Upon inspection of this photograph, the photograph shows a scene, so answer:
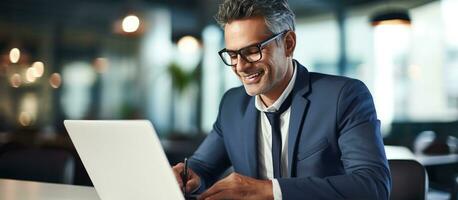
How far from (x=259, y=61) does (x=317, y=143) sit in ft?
1.09

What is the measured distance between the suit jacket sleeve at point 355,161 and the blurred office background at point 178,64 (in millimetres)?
3911

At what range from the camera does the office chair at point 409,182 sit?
187 centimetres

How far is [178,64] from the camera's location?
719 centimetres

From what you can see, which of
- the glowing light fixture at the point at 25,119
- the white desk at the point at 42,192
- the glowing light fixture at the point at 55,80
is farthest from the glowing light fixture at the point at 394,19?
the glowing light fixture at the point at 25,119

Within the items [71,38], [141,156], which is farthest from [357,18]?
[141,156]

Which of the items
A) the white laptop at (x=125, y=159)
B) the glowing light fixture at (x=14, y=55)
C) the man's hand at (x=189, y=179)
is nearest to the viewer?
the white laptop at (x=125, y=159)

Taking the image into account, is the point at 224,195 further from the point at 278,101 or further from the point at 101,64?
the point at 101,64

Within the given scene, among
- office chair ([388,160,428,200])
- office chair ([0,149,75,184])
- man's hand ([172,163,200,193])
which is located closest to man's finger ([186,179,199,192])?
man's hand ([172,163,200,193])

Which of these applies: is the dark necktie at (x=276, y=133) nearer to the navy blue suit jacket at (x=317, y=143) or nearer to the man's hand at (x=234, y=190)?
A: the navy blue suit jacket at (x=317, y=143)

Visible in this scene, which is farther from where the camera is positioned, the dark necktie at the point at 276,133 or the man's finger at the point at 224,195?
the dark necktie at the point at 276,133

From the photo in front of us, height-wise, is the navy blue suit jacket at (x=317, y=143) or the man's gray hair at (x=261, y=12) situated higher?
the man's gray hair at (x=261, y=12)

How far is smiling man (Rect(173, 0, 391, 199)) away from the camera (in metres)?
1.51

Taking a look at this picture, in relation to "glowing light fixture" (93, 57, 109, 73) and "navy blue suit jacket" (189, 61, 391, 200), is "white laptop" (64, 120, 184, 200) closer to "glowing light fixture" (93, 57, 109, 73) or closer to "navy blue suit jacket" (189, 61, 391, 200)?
"navy blue suit jacket" (189, 61, 391, 200)

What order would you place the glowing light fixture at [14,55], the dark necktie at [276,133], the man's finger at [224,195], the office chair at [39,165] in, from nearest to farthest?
the man's finger at [224,195] → the dark necktie at [276,133] → the office chair at [39,165] → the glowing light fixture at [14,55]
